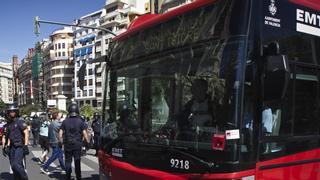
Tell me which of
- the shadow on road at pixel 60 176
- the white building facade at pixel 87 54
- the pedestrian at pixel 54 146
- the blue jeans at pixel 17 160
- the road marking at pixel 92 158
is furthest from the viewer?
the white building facade at pixel 87 54

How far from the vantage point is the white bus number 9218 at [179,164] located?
4.46m

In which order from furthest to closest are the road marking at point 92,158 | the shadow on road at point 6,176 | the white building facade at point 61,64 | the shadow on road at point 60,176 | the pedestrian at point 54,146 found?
the white building facade at point 61,64
the road marking at point 92,158
the pedestrian at point 54,146
the shadow on road at point 6,176
the shadow on road at point 60,176

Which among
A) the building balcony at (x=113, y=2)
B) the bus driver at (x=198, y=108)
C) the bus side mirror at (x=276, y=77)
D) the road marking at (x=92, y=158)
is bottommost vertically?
the road marking at (x=92, y=158)

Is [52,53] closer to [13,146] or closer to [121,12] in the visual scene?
[121,12]

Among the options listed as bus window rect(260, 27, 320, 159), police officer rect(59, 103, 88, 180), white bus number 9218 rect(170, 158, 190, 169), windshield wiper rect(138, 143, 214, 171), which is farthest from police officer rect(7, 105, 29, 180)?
bus window rect(260, 27, 320, 159)

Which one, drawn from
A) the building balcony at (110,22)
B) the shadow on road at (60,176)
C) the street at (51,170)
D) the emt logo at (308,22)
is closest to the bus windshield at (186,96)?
the emt logo at (308,22)

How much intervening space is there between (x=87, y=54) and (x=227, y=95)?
113m

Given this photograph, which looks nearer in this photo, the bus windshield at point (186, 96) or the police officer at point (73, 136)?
the bus windshield at point (186, 96)

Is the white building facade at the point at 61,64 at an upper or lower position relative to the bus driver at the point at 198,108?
upper

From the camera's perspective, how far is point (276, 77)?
13.3 feet

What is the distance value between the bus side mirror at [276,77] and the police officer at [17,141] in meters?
6.32

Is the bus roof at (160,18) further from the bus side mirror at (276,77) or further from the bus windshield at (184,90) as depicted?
the bus side mirror at (276,77)

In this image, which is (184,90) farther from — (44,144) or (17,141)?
(44,144)

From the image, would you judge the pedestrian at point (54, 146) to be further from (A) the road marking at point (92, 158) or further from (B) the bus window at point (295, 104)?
(B) the bus window at point (295, 104)
